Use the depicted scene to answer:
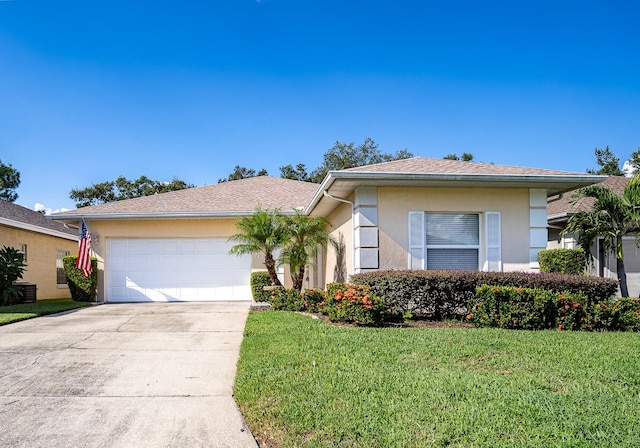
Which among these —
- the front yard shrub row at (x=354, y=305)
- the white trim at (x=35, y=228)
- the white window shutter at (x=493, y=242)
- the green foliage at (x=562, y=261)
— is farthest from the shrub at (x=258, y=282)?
the white trim at (x=35, y=228)

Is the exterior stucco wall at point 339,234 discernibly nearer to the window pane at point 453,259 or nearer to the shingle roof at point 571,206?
the window pane at point 453,259

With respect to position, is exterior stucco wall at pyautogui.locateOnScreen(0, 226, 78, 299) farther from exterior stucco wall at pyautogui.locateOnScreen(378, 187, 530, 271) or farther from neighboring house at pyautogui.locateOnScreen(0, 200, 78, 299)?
exterior stucco wall at pyautogui.locateOnScreen(378, 187, 530, 271)

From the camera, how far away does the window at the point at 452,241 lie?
10.1 metres

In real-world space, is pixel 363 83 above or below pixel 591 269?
above

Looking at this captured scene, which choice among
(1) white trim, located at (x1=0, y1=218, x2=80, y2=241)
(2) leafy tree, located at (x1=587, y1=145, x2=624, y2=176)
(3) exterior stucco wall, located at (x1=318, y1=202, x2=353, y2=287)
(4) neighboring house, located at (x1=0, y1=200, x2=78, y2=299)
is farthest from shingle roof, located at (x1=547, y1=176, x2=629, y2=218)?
(2) leafy tree, located at (x1=587, y1=145, x2=624, y2=176)

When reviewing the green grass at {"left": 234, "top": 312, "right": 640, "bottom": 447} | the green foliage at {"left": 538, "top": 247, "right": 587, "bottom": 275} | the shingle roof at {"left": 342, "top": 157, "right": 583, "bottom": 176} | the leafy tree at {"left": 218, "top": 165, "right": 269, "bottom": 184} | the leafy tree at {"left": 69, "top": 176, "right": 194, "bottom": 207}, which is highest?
the leafy tree at {"left": 218, "top": 165, "right": 269, "bottom": 184}

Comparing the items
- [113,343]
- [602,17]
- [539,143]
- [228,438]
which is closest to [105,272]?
[113,343]

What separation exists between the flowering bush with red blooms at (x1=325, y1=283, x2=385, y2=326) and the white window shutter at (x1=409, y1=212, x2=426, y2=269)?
6.53ft

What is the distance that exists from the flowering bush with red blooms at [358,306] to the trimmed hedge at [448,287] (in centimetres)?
55

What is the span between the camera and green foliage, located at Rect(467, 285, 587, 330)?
784 centimetres

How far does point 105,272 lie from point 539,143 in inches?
681

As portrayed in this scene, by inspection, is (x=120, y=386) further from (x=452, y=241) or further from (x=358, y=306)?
(x=452, y=241)

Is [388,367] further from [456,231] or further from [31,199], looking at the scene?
[31,199]

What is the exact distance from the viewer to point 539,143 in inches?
780
